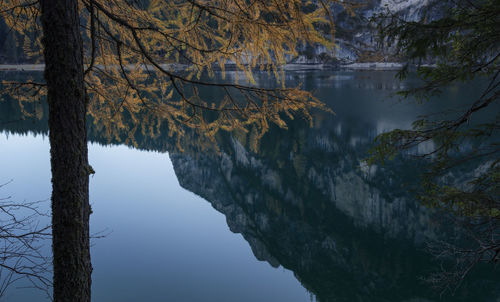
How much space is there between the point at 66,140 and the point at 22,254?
1179mm

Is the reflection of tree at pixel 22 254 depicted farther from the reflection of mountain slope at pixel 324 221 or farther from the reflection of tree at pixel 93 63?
the reflection of mountain slope at pixel 324 221

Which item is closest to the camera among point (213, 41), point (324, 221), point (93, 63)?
point (93, 63)

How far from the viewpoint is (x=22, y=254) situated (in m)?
3.11

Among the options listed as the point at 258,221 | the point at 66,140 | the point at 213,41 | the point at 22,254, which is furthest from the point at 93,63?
the point at 258,221

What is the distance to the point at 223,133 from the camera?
90.5 feet

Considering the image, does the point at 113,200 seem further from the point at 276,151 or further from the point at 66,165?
the point at 66,165

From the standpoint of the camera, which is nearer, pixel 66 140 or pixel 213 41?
pixel 66 140

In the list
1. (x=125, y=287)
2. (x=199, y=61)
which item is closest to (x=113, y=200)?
(x=125, y=287)

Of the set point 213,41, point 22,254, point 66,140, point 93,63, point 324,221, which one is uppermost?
point 213,41

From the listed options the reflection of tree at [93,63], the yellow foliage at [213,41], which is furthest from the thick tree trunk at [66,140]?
the yellow foliage at [213,41]

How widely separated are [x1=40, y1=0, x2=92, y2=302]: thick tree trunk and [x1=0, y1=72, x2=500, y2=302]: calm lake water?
108 centimetres

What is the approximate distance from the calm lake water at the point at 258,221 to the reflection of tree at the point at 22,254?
0.77 metres

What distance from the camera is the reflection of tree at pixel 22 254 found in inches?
117

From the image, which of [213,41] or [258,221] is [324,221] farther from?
[213,41]
